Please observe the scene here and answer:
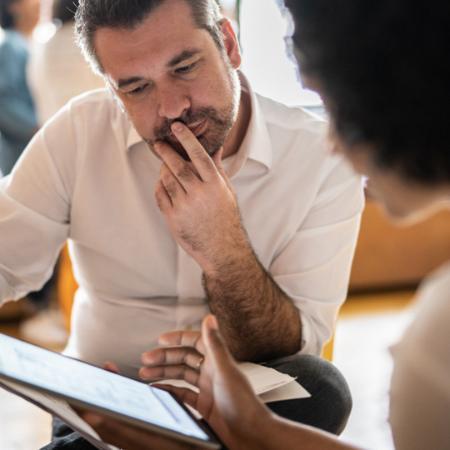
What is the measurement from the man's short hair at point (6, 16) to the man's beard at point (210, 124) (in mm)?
2178

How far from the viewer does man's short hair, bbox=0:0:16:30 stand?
3332mm

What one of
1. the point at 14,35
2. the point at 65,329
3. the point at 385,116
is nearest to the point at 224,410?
the point at 385,116

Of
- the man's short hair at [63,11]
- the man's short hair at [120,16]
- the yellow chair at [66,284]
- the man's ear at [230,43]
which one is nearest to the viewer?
the man's short hair at [120,16]

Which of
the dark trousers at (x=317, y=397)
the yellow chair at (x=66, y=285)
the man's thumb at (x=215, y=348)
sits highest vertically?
the man's thumb at (x=215, y=348)

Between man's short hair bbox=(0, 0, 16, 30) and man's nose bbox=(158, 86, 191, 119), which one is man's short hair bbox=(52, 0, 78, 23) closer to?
man's short hair bbox=(0, 0, 16, 30)

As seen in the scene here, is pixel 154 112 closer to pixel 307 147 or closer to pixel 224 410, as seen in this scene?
pixel 307 147

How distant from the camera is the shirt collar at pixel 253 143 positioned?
1495 mm

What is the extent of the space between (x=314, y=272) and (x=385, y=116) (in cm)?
72

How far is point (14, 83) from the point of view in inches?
128

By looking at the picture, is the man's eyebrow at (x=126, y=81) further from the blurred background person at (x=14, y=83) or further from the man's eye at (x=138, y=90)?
the blurred background person at (x=14, y=83)

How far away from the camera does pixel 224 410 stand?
98cm

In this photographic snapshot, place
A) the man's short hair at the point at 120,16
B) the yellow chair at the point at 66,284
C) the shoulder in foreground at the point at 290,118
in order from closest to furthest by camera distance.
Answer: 1. the man's short hair at the point at 120,16
2. the shoulder in foreground at the point at 290,118
3. the yellow chair at the point at 66,284

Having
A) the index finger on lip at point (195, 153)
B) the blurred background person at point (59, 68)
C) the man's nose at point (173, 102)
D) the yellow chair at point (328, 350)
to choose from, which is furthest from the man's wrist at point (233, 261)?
the blurred background person at point (59, 68)

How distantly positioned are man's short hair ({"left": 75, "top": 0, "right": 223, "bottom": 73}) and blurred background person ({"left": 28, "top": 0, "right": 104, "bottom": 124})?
1266mm
